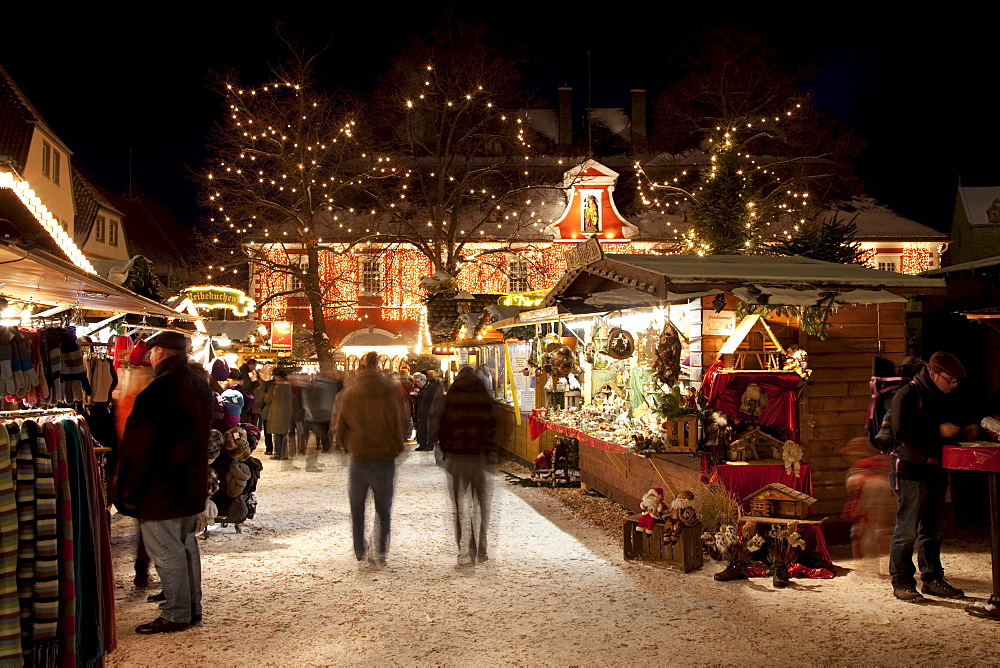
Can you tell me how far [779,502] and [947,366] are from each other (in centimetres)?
166

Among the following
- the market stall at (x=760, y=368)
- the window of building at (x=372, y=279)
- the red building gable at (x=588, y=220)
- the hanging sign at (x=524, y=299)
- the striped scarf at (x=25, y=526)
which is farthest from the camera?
the window of building at (x=372, y=279)

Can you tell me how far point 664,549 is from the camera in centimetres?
701

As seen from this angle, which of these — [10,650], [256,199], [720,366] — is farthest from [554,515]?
[256,199]

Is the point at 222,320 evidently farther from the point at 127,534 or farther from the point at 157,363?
the point at 157,363

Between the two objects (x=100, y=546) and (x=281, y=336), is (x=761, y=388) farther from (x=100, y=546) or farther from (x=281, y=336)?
(x=281, y=336)

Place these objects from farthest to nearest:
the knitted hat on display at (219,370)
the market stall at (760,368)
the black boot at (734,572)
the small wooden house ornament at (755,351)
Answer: the knitted hat on display at (219,370)
the small wooden house ornament at (755,351)
the market stall at (760,368)
the black boot at (734,572)

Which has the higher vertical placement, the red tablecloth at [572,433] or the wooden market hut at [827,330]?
the wooden market hut at [827,330]

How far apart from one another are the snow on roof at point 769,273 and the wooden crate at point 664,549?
2147 millimetres

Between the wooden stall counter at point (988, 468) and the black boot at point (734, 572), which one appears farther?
the black boot at point (734, 572)

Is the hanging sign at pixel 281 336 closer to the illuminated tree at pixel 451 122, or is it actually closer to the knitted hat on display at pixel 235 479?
the illuminated tree at pixel 451 122

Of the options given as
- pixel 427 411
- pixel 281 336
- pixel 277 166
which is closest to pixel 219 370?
pixel 427 411

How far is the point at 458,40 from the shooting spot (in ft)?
88.6

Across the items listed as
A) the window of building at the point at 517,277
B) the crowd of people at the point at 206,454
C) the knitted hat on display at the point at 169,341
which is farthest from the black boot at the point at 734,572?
the window of building at the point at 517,277

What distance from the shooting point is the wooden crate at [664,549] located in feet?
22.5
